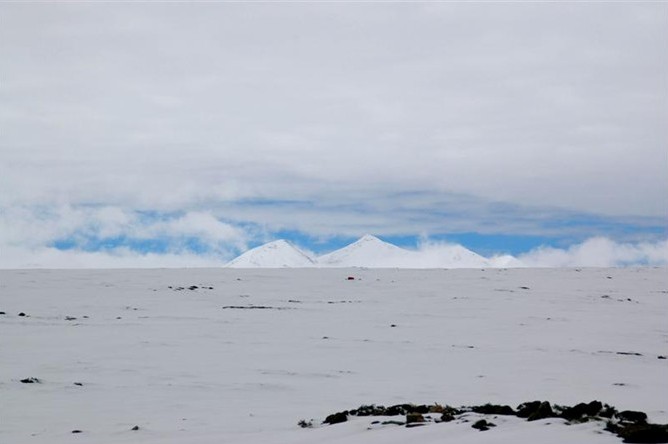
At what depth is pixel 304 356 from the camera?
12094 millimetres

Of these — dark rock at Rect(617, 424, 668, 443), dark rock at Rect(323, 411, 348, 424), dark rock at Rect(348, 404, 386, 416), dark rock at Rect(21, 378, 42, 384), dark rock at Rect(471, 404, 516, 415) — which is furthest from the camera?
dark rock at Rect(21, 378, 42, 384)

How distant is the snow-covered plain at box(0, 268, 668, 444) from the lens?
7688mm

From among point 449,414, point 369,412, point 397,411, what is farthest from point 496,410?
point 369,412

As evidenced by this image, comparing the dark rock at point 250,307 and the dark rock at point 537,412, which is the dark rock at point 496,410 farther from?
the dark rock at point 250,307

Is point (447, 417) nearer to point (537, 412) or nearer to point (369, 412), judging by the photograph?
point (537, 412)

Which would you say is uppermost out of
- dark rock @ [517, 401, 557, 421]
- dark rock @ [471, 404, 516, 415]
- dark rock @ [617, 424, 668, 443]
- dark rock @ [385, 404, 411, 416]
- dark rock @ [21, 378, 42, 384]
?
dark rock @ [617, 424, 668, 443]

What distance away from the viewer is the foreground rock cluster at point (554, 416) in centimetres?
505

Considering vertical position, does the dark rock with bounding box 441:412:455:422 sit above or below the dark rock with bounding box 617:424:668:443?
below

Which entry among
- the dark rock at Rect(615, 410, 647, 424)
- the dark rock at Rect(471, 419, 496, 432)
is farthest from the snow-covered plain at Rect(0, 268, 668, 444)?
the dark rock at Rect(615, 410, 647, 424)

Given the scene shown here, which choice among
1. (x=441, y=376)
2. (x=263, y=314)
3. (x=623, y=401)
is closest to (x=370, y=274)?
(x=263, y=314)

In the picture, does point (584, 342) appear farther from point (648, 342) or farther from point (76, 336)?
point (76, 336)

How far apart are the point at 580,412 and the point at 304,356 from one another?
258 inches

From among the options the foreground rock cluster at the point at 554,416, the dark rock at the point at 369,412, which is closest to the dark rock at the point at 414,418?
the foreground rock cluster at the point at 554,416

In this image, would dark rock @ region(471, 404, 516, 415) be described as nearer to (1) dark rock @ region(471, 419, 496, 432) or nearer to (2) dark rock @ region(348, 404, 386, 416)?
(1) dark rock @ region(471, 419, 496, 432)
